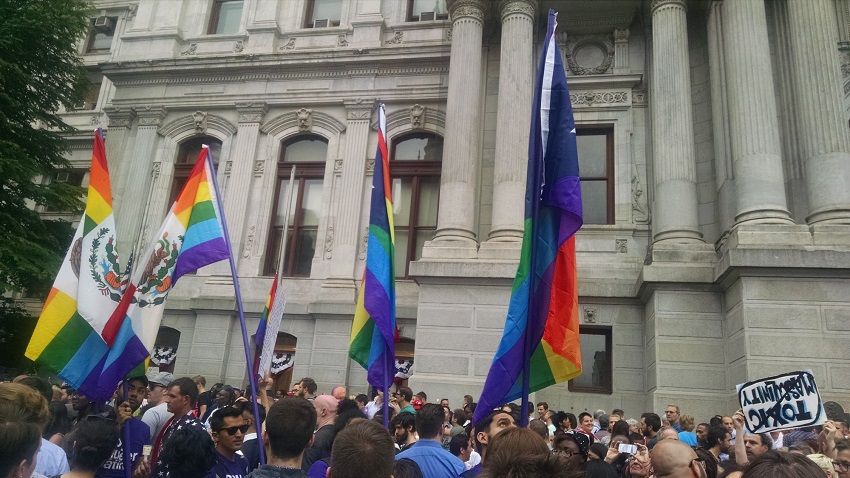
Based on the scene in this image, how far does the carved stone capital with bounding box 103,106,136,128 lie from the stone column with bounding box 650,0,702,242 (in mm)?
16479

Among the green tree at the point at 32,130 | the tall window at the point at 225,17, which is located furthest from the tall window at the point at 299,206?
the green tree at the point at 32,130

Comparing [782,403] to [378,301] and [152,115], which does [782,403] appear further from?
[152,115]

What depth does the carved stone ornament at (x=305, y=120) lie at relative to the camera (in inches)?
764

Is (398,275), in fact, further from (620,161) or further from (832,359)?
(832,359)

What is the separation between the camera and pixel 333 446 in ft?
9.95

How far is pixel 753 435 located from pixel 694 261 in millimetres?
7659

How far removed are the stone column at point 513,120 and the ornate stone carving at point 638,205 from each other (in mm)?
2835

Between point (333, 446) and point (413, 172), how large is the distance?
51.5 feet

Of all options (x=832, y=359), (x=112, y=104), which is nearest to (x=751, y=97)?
(x=832, y=359)

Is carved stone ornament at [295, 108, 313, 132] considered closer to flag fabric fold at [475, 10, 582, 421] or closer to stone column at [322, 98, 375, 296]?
stone column at [322, 98, 375, 296]

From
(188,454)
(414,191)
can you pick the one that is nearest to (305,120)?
(414,191)

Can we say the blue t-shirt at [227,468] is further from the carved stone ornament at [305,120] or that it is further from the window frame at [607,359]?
the carved stone ornament at [305,120]

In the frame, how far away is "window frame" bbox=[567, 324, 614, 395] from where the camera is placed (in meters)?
13.8

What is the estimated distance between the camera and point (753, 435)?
571 cm
